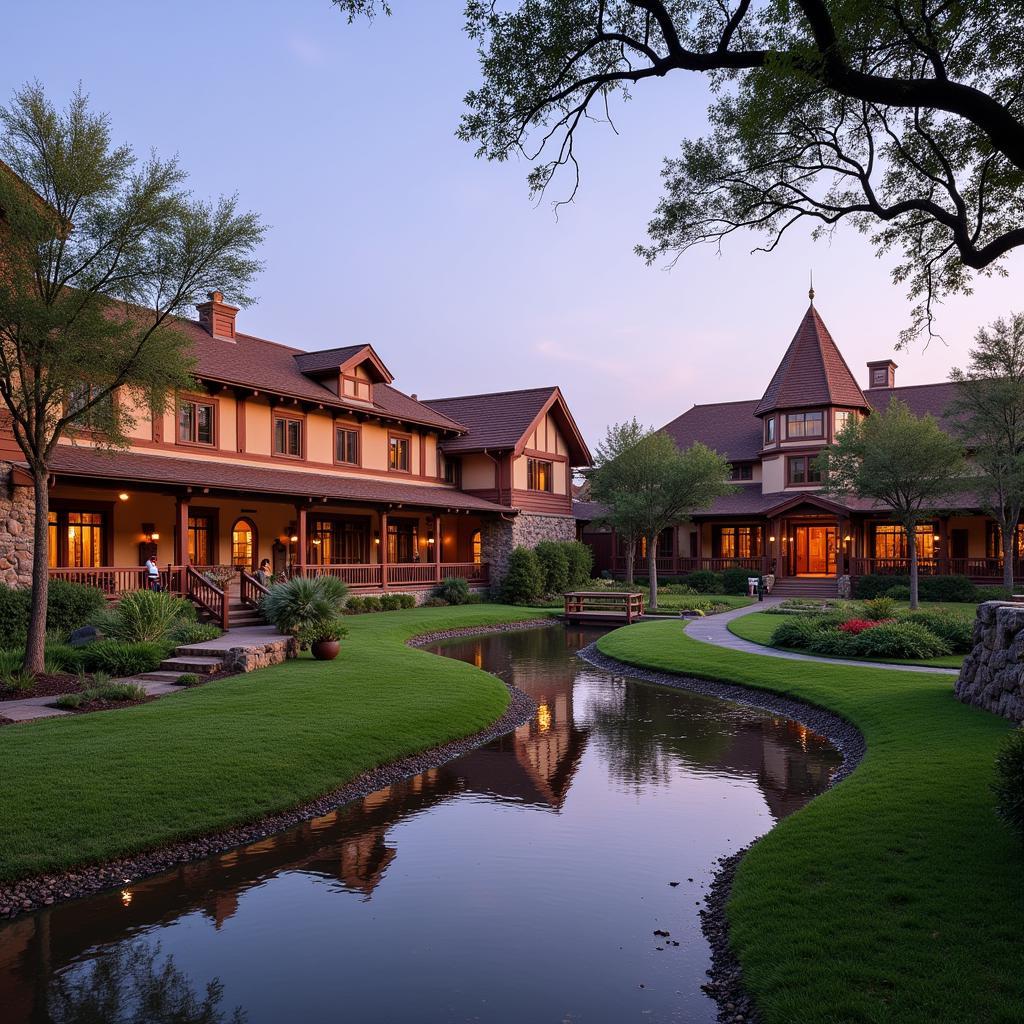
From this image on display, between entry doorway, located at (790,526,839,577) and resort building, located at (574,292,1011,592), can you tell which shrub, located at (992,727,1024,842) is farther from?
entry doorway, located at (790,526,839,577)

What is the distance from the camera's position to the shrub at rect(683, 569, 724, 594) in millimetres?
38500

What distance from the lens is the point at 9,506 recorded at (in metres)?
18.0

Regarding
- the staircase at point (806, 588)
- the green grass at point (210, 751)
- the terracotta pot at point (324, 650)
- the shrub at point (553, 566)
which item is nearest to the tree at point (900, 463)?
the staircase at point (806, 588)

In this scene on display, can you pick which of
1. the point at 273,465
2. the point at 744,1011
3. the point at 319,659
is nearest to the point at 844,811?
the point at 744,1011

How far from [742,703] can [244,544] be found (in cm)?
1813

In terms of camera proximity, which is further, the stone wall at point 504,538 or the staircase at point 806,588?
the staircase at point 806,588

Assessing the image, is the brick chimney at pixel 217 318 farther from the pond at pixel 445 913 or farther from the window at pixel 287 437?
the pond at pixel 445 913

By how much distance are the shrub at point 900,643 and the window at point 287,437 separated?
18878 millimetres

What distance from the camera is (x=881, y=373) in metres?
44.8

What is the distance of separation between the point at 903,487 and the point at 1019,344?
23.7 feet

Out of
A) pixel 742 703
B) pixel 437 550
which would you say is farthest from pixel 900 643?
pixel 437 550

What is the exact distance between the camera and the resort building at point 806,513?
36.1 meters

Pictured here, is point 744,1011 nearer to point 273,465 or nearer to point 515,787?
point 515,787

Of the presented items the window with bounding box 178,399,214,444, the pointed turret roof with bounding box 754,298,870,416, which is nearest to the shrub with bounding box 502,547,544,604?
the window with bounding box 178,399,214,444
